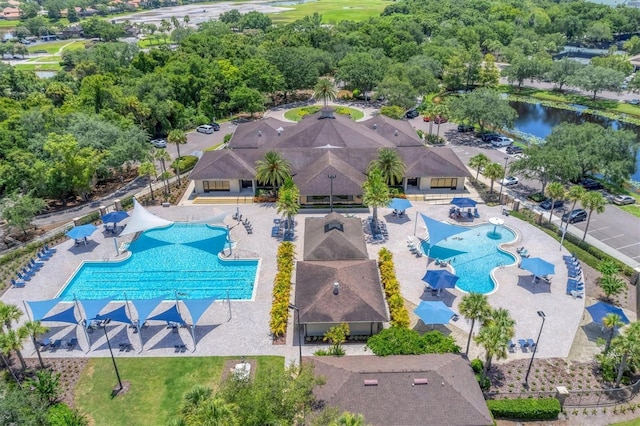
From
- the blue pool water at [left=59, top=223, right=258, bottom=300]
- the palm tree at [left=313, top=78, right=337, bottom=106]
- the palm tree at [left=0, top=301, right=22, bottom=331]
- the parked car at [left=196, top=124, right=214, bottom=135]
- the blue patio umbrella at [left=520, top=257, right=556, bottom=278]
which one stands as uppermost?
the palm tree at [left=313, top=78, right=337, bottom=106]

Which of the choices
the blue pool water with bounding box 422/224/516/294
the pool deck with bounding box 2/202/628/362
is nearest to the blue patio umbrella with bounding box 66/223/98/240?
the pool deck with bounding box 2/202/628/362

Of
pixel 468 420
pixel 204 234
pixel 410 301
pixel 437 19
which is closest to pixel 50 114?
pixel 204 234

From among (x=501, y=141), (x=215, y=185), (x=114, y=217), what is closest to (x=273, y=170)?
(x=215, y=185)

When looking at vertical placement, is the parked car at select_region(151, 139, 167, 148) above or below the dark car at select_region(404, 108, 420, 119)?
below

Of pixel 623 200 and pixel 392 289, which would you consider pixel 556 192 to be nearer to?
pixel 623 200

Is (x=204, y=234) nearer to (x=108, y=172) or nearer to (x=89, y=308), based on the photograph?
(x=89, y=308)

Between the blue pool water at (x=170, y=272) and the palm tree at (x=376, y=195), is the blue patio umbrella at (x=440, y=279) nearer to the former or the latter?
the palm tree at (x=376, y=195)

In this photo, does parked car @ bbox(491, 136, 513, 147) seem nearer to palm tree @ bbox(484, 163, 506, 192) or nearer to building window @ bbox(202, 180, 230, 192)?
palm tree @ bbox(484, 163, 506, 192)
